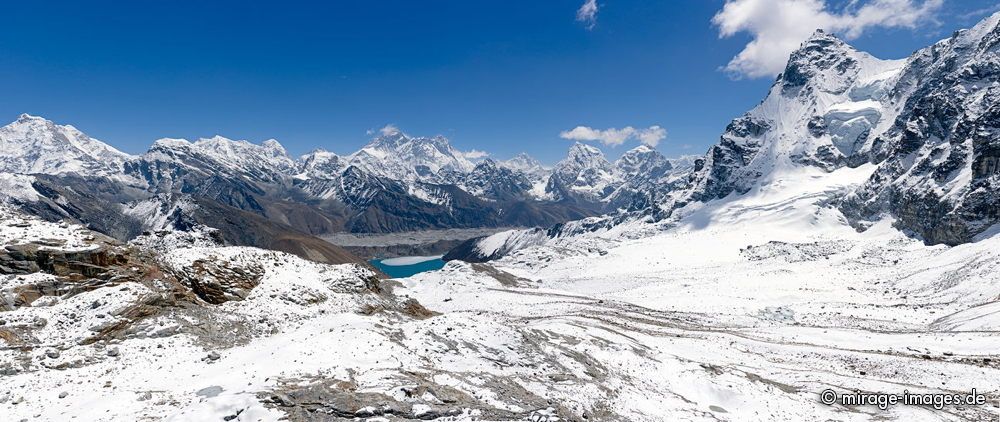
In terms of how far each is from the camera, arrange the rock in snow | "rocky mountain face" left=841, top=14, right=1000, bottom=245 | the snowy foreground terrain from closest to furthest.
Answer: the snowy foreground terrain, the rock in snow, "rocky mountain face" left=841, top=14, right=1000, bottom=245

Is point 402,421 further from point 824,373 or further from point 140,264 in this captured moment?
point 824,373

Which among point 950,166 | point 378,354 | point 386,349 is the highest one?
point 950,166

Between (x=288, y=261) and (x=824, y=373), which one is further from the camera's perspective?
(x=288, y=261)

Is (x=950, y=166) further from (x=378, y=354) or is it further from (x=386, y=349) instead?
(x=378, y=354)

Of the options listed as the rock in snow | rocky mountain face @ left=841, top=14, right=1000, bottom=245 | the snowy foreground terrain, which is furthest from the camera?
rocky mountain face @ left=841, top=14, right=1000, bottom=245

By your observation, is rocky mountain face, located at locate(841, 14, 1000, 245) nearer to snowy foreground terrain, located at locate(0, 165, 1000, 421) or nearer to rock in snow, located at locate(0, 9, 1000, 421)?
rock in snow, located at locate(0, 9, 1000, 421)

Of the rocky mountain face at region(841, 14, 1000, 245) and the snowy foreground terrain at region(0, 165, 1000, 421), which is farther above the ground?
the rocky mountain face at region(841, 14, 1000, 245)

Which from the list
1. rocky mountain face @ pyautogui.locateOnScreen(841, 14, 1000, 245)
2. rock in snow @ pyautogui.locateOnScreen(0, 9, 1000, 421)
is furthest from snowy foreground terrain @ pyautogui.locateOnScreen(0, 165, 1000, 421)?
rocky mountain face @ pyautogui.locateOnScreen(841, 14, 1000, 245)

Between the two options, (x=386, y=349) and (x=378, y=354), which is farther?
(x=386, y=349)

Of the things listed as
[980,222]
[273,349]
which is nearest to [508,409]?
[273,349]

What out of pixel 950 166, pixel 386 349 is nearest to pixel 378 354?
pixel 386 349

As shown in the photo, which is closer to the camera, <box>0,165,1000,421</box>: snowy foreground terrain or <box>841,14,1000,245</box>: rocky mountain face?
<box>0,165,1000,421</box>: snowy foreground terrain
